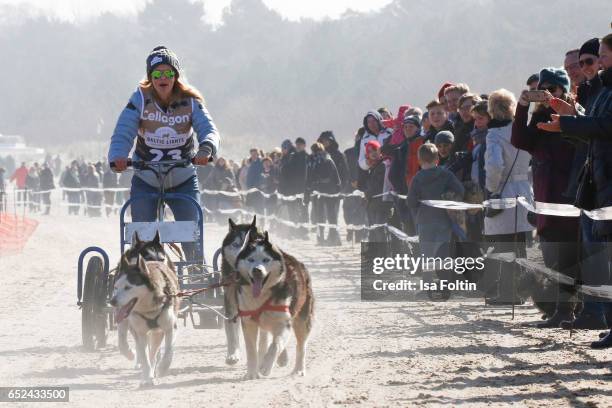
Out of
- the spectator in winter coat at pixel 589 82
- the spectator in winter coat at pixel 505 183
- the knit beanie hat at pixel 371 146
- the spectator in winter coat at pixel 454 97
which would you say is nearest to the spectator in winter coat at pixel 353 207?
the knit beanie hat at pixel 371 146

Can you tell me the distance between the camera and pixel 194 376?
8.42 m

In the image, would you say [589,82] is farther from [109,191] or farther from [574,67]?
[109,191]

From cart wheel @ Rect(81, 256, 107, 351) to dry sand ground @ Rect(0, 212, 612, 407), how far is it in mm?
164

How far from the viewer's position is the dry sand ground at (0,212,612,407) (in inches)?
291

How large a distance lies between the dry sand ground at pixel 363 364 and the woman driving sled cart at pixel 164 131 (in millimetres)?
1277

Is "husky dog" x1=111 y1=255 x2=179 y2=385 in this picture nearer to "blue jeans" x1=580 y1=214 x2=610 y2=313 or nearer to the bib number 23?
the bib number 23

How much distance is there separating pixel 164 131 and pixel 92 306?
1491mm

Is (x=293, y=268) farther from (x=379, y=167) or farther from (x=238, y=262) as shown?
(x=379, y=167)

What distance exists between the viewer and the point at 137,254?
843 cm

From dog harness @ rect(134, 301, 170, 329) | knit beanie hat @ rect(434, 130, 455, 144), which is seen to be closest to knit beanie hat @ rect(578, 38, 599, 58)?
dog harness @ rect(134, 301, 170, 329)

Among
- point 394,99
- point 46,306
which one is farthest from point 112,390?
point 394,99

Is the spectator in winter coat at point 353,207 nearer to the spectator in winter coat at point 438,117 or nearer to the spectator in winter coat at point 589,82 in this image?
the spectator in winter coat at point 438,117

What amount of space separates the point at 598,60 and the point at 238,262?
3253 mm

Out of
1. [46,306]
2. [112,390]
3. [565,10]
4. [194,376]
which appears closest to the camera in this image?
[112,390]
